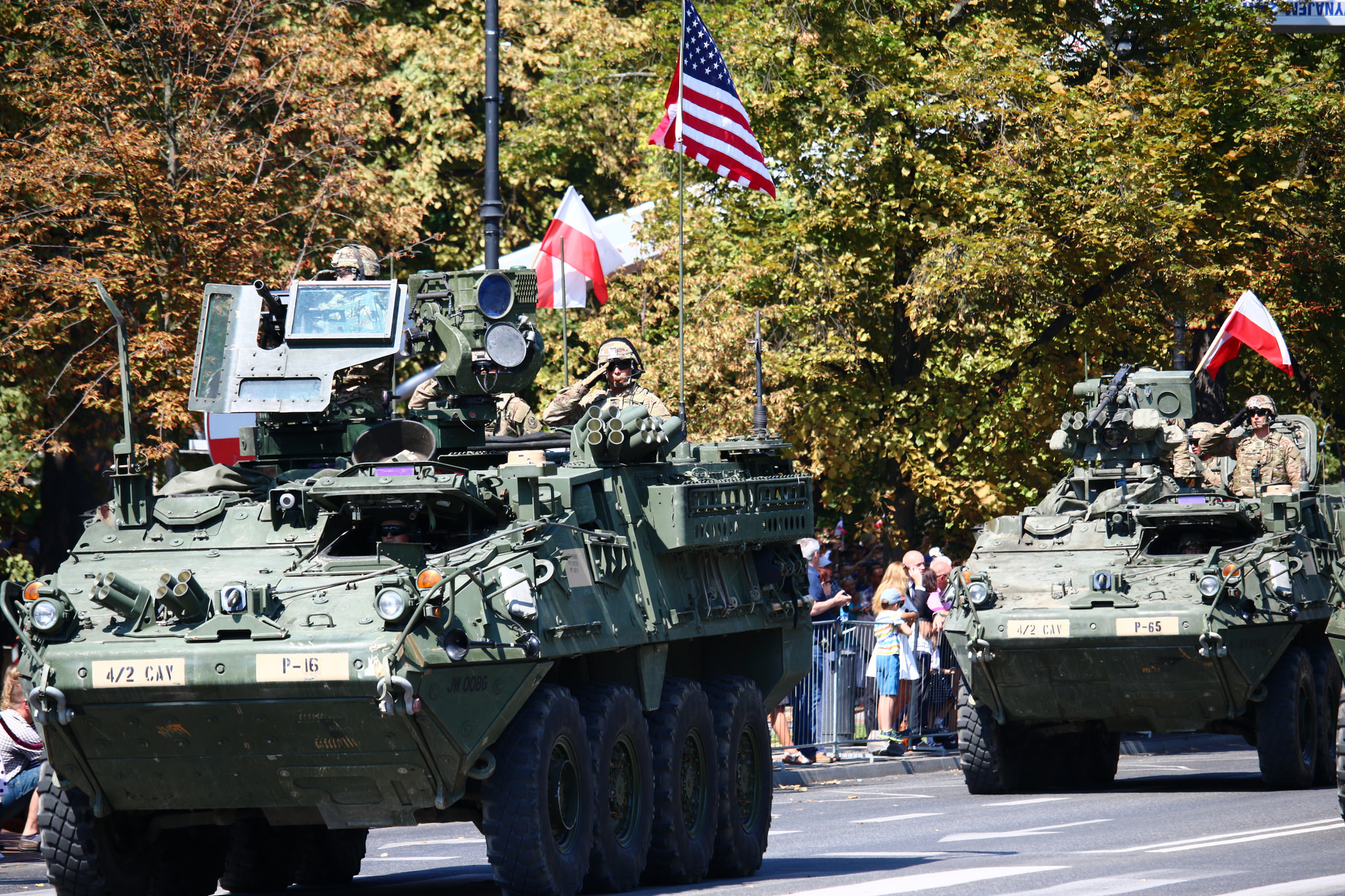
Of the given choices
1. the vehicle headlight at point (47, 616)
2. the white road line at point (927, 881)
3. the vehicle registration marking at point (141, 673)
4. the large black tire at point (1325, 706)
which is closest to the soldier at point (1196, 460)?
the large black tire at point (1325, 706)

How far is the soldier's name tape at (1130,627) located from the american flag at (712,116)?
4790 millimetres

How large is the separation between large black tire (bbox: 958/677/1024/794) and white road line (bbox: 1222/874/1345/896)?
6.27m

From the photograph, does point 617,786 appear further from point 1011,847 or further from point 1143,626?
point 1143,626

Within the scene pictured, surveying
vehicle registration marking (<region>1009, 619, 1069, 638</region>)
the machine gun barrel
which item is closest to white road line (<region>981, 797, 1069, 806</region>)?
vehicle registration marking (<region>1009, 619, 1069, 638</region>)

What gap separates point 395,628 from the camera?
10.1 meters

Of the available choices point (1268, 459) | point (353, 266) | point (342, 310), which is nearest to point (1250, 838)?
point (342, 310)

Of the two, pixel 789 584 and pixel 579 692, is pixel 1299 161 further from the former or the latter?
pixel 579 692

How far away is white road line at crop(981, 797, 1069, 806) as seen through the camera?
17.3 m

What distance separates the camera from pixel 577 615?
11.2m

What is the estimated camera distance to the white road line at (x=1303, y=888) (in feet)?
35.9

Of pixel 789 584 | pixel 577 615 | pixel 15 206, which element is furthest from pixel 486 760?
pixel 15 206

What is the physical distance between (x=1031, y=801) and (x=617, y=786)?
6.64 meters

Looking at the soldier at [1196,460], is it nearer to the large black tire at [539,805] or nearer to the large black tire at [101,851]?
the large black tire at [539,805]

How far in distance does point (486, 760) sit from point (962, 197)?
15.6 m
